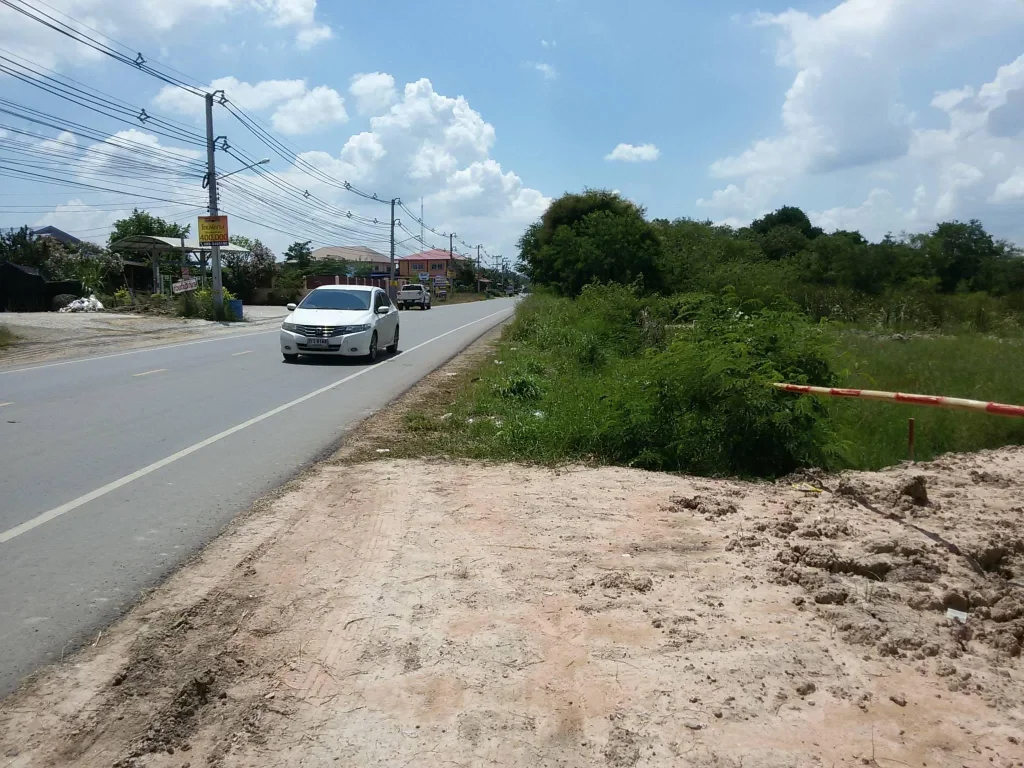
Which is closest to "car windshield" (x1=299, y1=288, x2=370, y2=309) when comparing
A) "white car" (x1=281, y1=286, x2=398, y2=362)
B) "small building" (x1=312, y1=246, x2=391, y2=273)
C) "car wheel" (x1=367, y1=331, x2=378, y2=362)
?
"white car" (x1=281, y1=286, x2=398, y2=362)

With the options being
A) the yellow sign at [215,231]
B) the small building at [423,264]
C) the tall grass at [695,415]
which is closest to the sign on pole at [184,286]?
the yellow sign at [215,231]

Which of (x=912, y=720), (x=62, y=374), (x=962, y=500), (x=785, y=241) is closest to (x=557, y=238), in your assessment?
(x=785, y=241)

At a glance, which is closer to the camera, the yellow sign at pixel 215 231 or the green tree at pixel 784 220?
the yellow sign at pixel 215 231

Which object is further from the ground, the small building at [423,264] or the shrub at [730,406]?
the small building at [423,264]

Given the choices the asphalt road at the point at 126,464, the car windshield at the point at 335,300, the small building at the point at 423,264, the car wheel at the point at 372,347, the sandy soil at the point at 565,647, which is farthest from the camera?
the small building at the point at 423,264

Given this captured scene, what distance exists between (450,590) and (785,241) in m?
51.7

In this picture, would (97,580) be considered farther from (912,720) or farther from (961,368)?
(961,368)

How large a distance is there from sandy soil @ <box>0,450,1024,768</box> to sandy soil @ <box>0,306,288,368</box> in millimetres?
15522

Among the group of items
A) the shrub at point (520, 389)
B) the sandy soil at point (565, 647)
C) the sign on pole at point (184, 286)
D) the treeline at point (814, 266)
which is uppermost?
the treeline at point (814, 266)

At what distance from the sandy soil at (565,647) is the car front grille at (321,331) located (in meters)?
11.2

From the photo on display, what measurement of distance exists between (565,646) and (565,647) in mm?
12

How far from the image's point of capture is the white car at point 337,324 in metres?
A: 17.0

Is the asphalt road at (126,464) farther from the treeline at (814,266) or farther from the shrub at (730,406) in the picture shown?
the treeline at (814,266)

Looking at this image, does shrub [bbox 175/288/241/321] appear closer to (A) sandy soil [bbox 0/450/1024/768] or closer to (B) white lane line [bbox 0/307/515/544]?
(B) white lane line [bbox 0/307/515/544]
